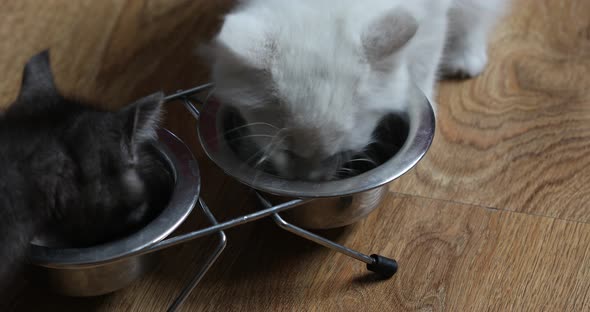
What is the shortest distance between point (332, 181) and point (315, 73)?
187 millimetres

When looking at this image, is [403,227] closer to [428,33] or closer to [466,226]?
[466,226]

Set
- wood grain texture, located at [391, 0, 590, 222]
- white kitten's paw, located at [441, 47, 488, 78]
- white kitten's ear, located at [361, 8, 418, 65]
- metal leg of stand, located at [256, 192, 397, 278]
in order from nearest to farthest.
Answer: white kitten's ear, located at [361, 8, 418, 65] → metal leg of stand, located at [256, 192, 397, 278] → wood grain texture, located at [391, 0, 590, 222] → white kitten's paw, located at [441, 47, 488, 78]

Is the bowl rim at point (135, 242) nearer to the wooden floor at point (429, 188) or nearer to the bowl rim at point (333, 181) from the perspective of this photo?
the bowl rim at point (333, 181)

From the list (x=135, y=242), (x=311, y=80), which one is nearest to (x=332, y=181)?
(x=311, y=80)

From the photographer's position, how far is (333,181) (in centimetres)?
113

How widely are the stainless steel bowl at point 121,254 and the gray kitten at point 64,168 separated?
38mm

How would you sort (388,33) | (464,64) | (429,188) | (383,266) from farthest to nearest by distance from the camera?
1. (464,64)
2. (429,188)
3. (383,266)
4. (388,33)

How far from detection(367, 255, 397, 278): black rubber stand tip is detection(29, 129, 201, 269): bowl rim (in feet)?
1.15

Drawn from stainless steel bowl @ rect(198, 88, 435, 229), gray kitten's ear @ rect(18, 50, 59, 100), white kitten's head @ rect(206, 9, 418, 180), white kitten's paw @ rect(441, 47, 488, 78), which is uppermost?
gray kitten's ear @ rect(18, 50, 59, 100)

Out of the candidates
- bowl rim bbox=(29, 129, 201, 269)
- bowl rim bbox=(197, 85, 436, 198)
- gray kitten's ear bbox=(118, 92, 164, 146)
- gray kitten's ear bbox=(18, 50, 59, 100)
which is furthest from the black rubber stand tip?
gray kitten's ear bbox=(18, 50, 59, 100)

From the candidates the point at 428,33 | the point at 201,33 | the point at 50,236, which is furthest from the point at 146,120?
the point at 201,33

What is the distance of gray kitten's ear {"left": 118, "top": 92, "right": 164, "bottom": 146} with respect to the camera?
922 mm

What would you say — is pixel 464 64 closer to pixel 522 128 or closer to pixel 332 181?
pixel 522 128

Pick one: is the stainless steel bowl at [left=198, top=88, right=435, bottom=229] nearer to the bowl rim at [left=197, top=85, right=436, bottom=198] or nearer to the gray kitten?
the bowl rim at [left=197, top=85, right=436, bottom=198]
